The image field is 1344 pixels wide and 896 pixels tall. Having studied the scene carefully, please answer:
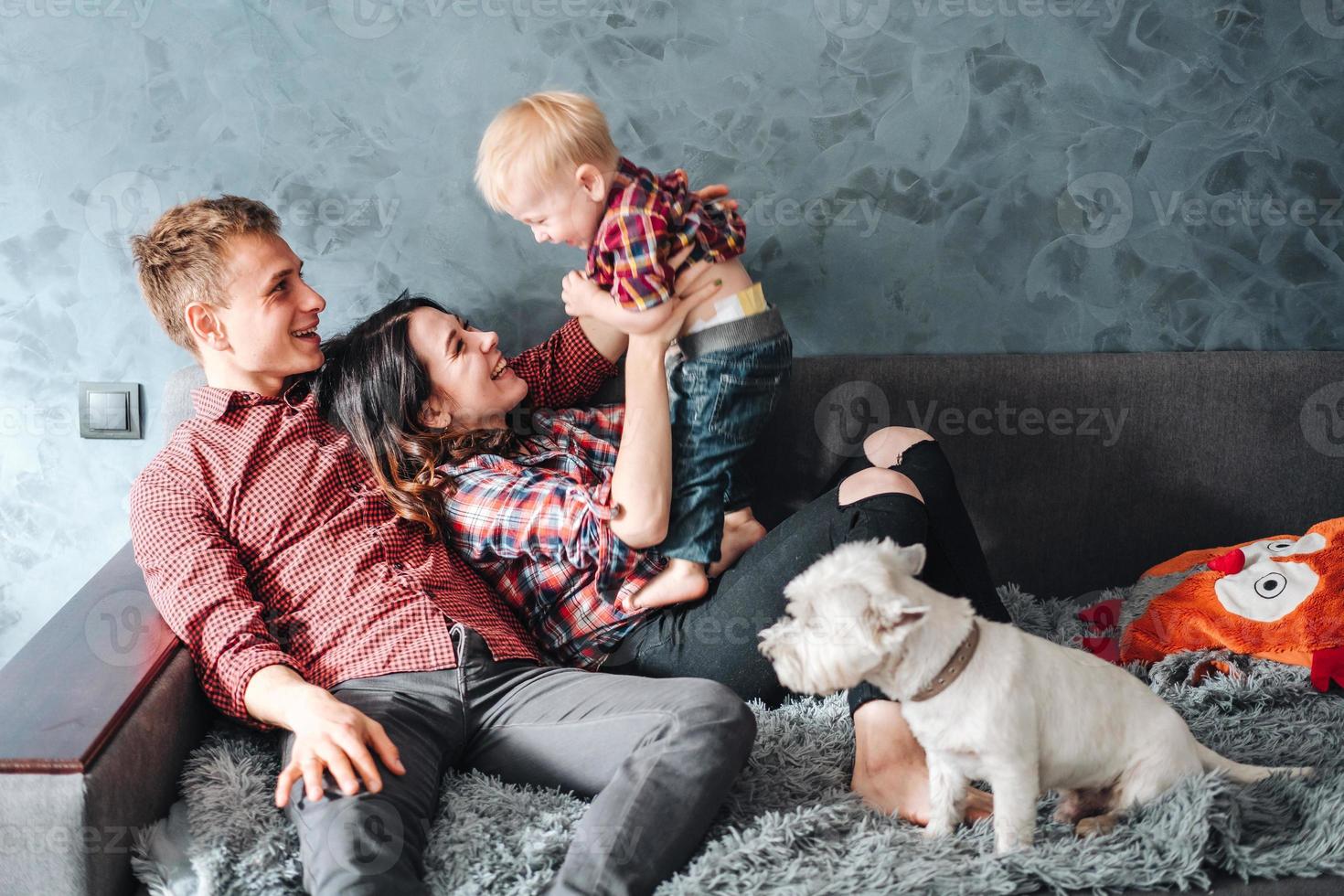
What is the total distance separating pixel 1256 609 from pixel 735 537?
0.85 meters

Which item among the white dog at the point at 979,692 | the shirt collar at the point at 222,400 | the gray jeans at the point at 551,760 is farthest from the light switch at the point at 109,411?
the white dog at the point at 979,692

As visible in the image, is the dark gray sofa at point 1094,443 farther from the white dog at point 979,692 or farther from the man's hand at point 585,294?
the white dog at point 979,692

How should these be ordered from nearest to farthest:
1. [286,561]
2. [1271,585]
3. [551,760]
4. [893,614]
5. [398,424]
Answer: [893,614]
[551,760]
[286,561]
[398,424]
[1271,585]

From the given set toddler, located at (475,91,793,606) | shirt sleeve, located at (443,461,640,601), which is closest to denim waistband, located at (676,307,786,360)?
toddler, located at (475,91,793,606)

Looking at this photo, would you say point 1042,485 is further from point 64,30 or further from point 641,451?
point 64,30

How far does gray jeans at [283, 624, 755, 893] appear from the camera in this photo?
1138 mm

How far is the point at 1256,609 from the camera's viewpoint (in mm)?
1691

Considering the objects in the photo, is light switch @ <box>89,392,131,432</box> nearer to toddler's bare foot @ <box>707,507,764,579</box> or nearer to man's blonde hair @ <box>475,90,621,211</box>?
man's blonde hair @ <box>475,90,621,211</box>

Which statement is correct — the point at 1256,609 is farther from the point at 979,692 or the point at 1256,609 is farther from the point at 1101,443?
the point at 979,692

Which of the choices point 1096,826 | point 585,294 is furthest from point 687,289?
point 1096,826

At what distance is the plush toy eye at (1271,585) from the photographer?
1694mm

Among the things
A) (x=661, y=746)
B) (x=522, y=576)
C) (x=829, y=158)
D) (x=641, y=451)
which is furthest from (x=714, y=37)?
(x=661, y=746)

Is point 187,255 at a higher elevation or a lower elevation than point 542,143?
lower

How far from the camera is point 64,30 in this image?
176cm
